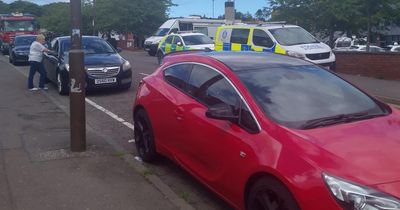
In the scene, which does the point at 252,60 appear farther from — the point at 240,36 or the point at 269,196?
the point at 240,36

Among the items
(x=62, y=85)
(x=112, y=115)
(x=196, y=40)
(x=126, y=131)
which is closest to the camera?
(x=126, y=131)

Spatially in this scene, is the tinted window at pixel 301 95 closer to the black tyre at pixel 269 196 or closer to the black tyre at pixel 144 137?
the black tyre at pixel 269 196

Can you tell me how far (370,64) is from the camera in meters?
17.6

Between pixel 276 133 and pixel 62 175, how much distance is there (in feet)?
9.43

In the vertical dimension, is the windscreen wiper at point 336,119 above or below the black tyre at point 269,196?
above

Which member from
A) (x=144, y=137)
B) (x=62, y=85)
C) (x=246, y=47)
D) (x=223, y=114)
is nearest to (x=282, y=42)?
(x=246, y=47)

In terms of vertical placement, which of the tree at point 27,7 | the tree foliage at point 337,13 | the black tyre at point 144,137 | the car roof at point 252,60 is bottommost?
the black tyre at point 144,137

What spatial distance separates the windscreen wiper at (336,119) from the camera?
4.13 meters

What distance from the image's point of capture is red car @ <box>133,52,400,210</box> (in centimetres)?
350

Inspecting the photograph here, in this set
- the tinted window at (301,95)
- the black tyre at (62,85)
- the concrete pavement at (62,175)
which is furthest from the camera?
the black tyre at (62,85)

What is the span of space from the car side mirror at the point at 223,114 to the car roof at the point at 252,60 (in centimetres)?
56

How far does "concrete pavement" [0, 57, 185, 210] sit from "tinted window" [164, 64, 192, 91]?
1104 millimetres

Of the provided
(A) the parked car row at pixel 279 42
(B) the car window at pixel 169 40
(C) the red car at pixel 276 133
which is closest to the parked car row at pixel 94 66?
(A) the parked car row at pixel 279 42

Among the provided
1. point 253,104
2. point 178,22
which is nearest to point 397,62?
point 253,104
